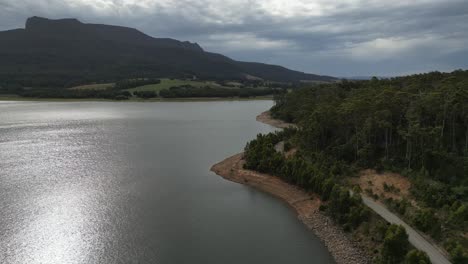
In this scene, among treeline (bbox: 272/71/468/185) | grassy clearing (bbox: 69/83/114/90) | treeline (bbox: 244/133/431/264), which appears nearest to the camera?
treeline (bbox: 244/133/431/264)

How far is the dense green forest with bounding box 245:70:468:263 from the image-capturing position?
91.1ft

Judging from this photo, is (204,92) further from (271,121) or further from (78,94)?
(271,121)

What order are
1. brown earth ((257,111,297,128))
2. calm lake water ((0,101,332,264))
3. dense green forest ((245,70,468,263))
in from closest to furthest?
calm lake water ((0,101,332,264))
dense green forest ((245,70,468,263))
brown earth ((257,111,297,128))

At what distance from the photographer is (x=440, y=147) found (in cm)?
3556

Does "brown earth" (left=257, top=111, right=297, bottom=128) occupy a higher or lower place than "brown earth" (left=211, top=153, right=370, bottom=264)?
higher

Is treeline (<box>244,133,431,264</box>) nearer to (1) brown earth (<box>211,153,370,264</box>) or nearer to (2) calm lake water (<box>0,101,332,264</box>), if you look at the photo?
(1) brown earth (<box>211,153,370,264</box>)

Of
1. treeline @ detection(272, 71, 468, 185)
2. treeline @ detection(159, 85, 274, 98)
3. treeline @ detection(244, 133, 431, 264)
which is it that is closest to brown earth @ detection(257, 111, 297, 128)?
treeline @ detection(244, 133, 431, 264)

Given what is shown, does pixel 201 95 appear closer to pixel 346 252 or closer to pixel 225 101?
pixel 225 101

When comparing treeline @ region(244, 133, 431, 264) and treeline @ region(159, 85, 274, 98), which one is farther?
treeline @ region(159, 85, 274, 98)

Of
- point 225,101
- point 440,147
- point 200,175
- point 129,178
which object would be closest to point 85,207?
point 129,178

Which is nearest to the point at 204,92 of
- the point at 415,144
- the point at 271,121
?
the point at 271,121

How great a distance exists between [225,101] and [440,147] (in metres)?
131

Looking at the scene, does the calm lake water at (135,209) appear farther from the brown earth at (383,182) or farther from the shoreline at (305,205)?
the brown earth at (383,182)

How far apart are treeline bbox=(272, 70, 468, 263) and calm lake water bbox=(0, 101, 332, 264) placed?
8.33 meters
